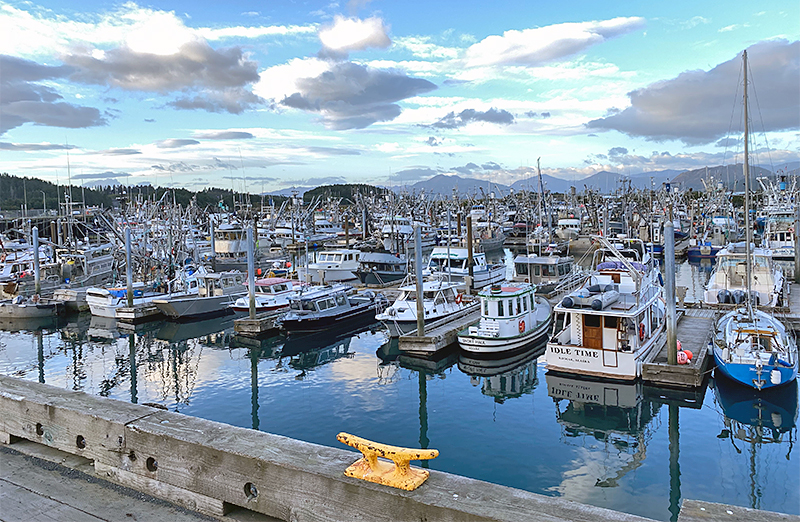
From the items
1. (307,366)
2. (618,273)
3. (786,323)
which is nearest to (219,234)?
(307,366)

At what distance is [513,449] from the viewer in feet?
45.9

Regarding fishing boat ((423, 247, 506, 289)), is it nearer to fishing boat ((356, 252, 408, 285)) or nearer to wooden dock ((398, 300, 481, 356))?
fishing boat ((356, 252, 408, 285))

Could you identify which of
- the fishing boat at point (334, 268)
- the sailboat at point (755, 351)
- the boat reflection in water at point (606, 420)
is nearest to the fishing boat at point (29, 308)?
the fishing boat at point (334, 268)

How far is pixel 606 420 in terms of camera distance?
623 inches

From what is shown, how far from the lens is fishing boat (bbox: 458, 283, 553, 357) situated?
69.6 ft

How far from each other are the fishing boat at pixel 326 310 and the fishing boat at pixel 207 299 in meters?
5.91

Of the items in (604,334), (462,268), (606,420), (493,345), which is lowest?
(606,420)

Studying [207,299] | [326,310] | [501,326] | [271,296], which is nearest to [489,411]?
[501,326]

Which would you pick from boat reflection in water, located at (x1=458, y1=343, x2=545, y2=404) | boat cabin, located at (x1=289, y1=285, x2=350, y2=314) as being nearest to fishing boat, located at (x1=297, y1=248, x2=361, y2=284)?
boat cabin, located at (x1=289, y1=285, x2=350, y2=314)

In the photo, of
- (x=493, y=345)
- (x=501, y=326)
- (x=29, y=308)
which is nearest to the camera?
(x=493, y=345)

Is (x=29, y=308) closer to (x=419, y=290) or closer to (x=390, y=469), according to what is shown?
(x=419, y=290)

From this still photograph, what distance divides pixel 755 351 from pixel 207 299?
25.7 meters

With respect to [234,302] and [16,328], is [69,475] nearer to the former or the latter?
[234,302]

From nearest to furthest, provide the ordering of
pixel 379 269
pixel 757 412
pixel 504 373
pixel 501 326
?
pixel 757 412, pixel 504 373, pixel 501 326, pixel 379 269
